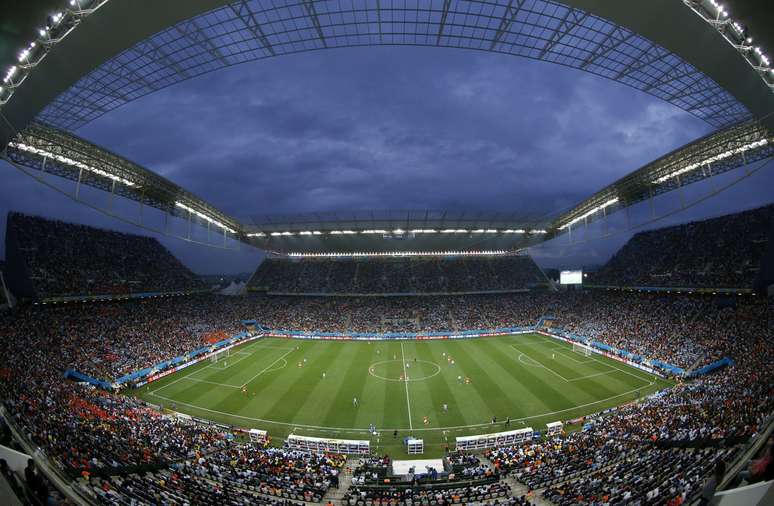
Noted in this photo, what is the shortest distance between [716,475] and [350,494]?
12.7m

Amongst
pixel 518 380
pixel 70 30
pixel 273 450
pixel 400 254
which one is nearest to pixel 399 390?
pixel 518 380

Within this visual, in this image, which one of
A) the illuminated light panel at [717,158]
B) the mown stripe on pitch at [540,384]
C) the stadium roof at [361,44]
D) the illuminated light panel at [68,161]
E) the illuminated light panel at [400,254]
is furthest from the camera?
the illuminated light panel at [400,254]

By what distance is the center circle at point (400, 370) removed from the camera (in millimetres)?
33188

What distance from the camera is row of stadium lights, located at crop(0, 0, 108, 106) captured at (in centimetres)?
993

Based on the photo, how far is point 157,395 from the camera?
95.3 feet

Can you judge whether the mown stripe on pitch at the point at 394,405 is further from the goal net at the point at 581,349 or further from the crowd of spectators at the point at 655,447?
the goal net at the point at 581,349

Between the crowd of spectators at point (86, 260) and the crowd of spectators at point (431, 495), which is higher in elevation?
the crowd of spectators at point (86, 260)

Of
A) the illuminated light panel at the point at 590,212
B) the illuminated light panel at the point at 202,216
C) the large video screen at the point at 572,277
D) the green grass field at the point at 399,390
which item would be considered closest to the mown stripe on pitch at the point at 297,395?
the green grass field at the point at 399,390

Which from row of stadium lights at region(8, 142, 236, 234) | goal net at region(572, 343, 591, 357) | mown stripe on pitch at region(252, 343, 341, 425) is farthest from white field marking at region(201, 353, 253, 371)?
goal net at region(572, 343, 591, 357)

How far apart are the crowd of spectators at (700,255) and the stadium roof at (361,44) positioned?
14.5m

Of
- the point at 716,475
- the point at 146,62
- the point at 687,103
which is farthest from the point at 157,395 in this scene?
the point at 687,103

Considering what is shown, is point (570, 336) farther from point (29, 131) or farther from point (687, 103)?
point (29, 131)

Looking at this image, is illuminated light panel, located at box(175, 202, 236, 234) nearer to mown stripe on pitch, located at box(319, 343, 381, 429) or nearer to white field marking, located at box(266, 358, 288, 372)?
white field marking, located at box(266, 358, 288, 372)

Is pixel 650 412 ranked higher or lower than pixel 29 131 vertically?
lower
